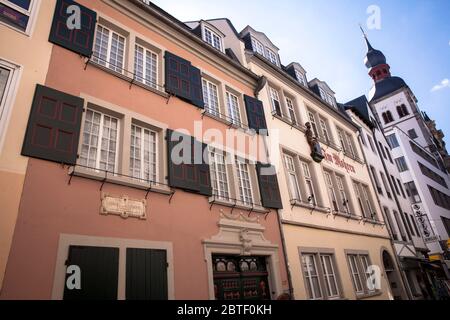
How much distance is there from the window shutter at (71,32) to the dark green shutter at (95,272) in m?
4.81

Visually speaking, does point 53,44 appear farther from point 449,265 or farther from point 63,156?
point 449,265

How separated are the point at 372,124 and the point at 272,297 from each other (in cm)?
2097

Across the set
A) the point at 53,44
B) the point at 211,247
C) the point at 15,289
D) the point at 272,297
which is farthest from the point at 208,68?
the point at 15,289

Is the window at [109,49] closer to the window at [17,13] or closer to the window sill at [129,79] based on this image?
the window sill at [129,79]

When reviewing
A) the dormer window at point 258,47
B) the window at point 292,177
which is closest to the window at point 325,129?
the window at point 292,177

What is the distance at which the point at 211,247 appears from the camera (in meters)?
8.27

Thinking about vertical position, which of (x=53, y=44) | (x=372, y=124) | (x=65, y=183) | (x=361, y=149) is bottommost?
(x=65, y=183)

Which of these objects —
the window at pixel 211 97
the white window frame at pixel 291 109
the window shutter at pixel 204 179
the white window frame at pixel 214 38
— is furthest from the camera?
the white window frame at pixel 291 109

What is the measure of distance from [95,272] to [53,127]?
3061mm

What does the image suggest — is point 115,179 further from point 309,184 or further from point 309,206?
point 309,184

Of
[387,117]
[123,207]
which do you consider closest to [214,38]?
[123,207]

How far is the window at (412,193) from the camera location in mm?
36375

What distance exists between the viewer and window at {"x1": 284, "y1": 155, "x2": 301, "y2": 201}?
12.8 meters

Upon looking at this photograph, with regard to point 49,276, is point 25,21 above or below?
above
